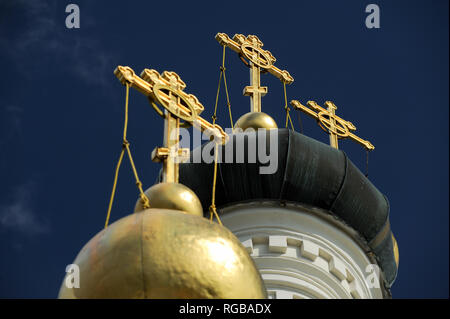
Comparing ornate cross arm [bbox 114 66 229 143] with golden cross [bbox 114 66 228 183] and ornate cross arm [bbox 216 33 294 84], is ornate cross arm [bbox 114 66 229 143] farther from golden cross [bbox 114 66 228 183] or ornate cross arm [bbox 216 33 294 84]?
ornate cross arm [bbox 216 33 294 84]

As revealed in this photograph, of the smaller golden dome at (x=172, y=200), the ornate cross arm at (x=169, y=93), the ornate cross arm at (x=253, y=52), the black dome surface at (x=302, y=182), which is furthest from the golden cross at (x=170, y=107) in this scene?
the ornate cross arm at (x=253, y=52)

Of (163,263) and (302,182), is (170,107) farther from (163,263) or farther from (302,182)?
(302,182)

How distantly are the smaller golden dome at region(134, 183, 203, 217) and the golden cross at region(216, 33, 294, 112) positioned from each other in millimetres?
3799

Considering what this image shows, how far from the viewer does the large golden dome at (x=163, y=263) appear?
5.20 meters

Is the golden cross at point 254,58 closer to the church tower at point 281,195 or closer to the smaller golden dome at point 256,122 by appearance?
the church tower at point 281,195

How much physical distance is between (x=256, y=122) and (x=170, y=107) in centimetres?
229

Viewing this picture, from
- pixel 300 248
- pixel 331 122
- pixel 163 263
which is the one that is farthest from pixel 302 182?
pixel 163 263

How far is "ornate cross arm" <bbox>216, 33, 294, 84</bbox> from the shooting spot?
33.5ft

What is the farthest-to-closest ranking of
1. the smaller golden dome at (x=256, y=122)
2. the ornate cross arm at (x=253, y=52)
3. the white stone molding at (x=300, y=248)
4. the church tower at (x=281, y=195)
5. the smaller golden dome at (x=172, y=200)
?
the ornate cross arm at (x=253, y=52) → the smaller golden dome at (x=256, y=122) → the white stone molding at (x=300, y=248) → the church tower at (x=281, y=195) → the smaller golden dome at (x=172, y=200)

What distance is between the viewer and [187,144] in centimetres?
775

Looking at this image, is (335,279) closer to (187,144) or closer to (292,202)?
(292,202)

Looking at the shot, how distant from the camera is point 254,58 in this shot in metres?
10.2

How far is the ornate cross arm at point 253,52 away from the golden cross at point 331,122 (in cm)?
32
